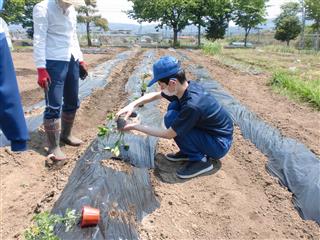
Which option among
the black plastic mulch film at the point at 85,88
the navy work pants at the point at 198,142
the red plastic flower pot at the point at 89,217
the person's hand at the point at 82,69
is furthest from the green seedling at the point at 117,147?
the black plastic mulch film at the point at 85,88

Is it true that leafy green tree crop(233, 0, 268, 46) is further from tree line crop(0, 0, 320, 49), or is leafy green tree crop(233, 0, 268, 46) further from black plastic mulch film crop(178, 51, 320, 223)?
black plastic mulch film crop(178, 51, 320, 223)

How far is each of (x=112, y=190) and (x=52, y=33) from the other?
179cm

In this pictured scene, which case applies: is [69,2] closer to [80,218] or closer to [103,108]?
[80,218]

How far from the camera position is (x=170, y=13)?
30.9 metres

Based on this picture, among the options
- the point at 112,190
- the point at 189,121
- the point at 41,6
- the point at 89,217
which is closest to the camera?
the point at 89,217

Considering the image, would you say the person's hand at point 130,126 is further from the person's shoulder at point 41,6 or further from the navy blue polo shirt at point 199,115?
the person's shoulder at point 41,6

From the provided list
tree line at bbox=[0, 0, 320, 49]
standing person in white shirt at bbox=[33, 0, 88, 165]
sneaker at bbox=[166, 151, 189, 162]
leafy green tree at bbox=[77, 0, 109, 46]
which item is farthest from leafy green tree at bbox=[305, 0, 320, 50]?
sneaker at bbox=[166, 151, 189, 162]

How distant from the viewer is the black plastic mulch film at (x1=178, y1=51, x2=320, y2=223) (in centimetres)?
305

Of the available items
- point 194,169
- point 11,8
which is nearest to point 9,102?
point 194,169

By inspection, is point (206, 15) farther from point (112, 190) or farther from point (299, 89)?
point (112, 190)

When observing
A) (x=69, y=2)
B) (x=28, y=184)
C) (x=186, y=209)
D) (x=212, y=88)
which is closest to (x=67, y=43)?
(x=69, y=2)

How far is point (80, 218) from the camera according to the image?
2367 mm

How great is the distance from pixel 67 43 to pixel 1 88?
2056mm

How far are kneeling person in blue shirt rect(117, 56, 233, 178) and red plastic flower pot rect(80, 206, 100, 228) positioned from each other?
880 mm
